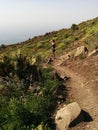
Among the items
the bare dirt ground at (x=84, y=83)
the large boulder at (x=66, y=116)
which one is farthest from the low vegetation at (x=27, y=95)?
the bare dirt ground at (x=84, y=83)

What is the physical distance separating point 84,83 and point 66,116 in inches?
208

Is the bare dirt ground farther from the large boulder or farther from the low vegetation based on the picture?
the low vegetation

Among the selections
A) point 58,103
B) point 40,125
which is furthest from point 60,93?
point 40,125

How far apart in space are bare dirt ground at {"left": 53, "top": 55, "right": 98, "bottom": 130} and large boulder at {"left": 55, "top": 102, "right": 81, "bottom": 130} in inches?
13.2

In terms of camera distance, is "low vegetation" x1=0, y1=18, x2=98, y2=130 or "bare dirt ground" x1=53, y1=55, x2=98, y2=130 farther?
"bare dirt ground" x1=53, y1=55, x2=98, y2=130

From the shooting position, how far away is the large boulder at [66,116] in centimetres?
1214

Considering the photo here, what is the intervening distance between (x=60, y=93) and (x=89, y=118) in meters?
3.44

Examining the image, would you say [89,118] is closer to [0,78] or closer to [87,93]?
[87,93]

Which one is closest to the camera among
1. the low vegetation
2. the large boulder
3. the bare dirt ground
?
the large boulder

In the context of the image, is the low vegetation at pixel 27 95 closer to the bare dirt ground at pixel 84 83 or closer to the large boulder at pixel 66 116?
the large boulder at pixel 66 116

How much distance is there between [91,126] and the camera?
12.0m

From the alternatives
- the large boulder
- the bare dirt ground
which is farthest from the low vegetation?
the bare dirt ground

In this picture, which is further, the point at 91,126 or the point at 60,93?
the point at 60,93

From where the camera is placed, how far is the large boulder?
1214cm
